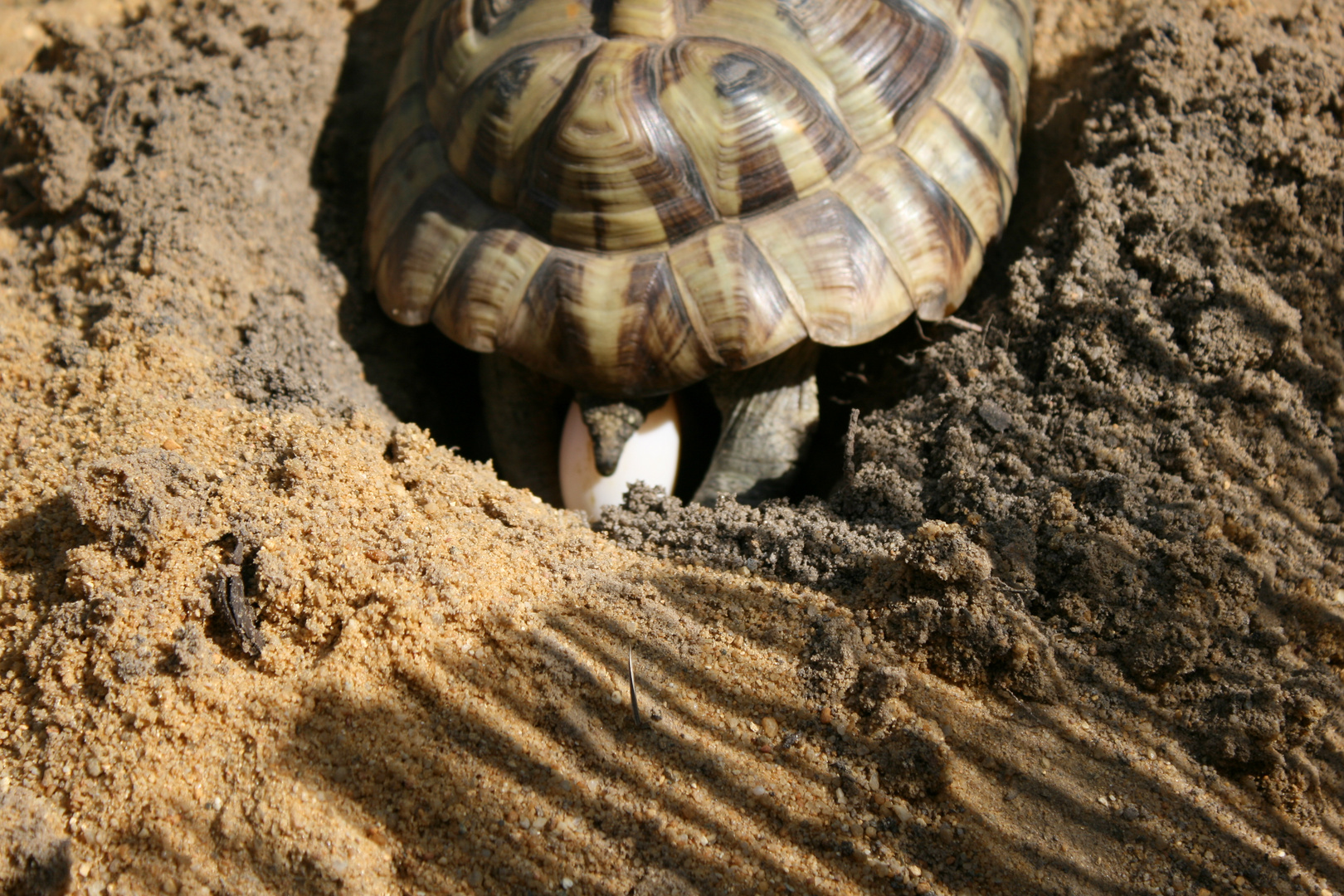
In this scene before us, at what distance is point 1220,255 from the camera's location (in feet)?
9.09

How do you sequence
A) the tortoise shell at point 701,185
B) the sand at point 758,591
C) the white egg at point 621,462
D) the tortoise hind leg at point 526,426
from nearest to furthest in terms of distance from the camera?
1. the sand at point 758,591
2. the tortoise shell at point 701,185
3. the white egg at point 621,462
4. the tortoise hind leg at point 526,426

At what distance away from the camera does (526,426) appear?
11.2ft

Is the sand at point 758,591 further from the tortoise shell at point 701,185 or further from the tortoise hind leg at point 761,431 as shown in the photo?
the tortoise shell at point 701,185

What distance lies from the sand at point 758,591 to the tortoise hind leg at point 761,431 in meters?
0.20

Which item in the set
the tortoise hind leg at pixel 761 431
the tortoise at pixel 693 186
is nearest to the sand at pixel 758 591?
→ the tortoise hind leg at pixel 761 431

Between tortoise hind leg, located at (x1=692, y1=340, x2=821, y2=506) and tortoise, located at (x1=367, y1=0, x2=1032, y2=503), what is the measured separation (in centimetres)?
15

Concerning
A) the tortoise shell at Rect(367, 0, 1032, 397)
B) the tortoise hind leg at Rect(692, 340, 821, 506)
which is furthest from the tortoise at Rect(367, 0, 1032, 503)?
the tortoise hind leg at Rect(692, 340, 821, 506)

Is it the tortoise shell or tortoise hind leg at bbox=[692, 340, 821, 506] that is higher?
the tortoise shell

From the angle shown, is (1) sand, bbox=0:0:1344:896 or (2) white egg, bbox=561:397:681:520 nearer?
(1) sand, bbox=0:0:1344:896

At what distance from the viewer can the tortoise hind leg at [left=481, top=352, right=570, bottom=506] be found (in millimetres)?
3350

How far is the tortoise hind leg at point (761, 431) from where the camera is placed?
3.13 m

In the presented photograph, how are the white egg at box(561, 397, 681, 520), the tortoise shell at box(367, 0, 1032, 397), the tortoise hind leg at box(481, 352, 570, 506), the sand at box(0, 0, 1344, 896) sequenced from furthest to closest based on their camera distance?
the tortoise hind leg at box(481, 352, 570, 506)
the white egg at box(561, 397, 681, 520)
the tortoise shell at box(367, 0, 1032, 397)
the sand at box(0, 0, 1344, 896)

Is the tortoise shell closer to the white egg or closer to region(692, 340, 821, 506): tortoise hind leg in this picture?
the white egg

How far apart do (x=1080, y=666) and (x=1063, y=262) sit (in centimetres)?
140
